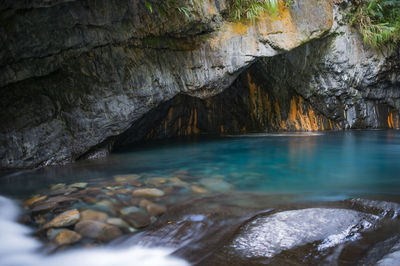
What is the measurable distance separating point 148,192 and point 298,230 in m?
1.63

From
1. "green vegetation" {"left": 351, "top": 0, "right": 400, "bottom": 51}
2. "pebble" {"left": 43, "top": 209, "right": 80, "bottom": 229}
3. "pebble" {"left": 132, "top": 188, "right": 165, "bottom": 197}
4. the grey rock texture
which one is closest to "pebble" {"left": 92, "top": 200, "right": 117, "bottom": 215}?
"pebble" {"left": 43, "top": 209, "right": 80, "bottom": 229}

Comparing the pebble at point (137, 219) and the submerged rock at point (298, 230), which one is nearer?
the submerged rock at point (298, 230)

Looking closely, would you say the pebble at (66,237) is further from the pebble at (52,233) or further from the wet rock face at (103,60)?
the wet rock face at (103,60)

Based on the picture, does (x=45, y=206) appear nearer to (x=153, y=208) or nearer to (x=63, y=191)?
(x=63, y=191)

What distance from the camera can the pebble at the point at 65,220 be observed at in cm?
229

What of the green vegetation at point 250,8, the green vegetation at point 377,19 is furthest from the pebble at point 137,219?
the green vegetation at point 377,19

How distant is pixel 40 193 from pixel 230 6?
185 inches

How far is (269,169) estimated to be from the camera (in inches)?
172

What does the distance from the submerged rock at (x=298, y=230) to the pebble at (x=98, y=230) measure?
0.92 m

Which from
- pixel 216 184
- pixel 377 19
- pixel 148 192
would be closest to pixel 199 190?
pixel 216 184

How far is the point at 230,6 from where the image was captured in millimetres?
5668

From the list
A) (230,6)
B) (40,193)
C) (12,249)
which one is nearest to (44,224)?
(12,249)

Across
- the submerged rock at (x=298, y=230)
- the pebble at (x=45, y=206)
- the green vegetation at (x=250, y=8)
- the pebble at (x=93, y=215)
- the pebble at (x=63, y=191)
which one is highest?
the green vegetation at (x=250, y=8)

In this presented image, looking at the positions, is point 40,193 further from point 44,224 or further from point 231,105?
point 231,105
